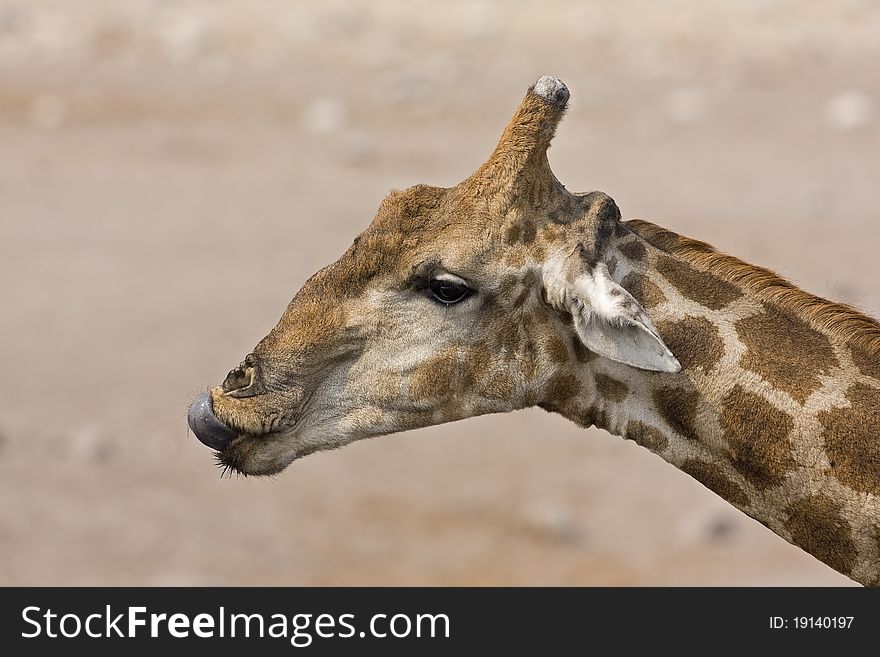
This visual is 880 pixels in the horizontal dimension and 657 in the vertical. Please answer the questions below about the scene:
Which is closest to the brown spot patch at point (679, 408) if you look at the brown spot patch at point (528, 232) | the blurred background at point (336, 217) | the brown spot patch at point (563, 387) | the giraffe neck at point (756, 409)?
the giraffe neck at point (756, 409)

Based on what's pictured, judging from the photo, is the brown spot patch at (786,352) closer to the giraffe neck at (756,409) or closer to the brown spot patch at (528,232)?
the giraffe neck at (756,409)

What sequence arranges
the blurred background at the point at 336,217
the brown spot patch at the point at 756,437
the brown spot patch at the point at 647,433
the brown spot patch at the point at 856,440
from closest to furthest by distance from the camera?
the brown spot patch at the point at 856,440 < the brown spot patch at the point at 756,437 < the brown spot patch at the point at 647,433 < the blurred background at the point at 336,217

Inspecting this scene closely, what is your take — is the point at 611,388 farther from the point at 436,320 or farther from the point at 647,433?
the point at 436,320

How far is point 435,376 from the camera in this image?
7.15 m

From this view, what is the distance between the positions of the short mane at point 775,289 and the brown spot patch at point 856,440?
0.33 m

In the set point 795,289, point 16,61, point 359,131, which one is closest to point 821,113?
point 359,131

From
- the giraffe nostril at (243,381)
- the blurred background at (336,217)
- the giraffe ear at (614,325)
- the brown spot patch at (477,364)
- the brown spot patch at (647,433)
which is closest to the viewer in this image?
the giraffe ear at (614,325)

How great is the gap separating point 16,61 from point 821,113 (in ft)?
53.7

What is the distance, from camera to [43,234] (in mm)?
23859

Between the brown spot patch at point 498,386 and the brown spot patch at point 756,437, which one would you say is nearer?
the brown spot patch at point 756,437

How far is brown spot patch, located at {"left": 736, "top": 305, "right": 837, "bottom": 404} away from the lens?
22.3 ft

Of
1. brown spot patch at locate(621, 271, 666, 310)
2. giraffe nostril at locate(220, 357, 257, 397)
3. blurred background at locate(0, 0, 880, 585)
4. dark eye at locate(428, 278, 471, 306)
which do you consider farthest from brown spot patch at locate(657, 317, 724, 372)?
blurred background at locate(0, 0, 880, 585)

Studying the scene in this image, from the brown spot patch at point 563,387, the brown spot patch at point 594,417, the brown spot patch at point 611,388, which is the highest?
the brown spot patch at point 563,387

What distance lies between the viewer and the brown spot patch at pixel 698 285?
7039mm
